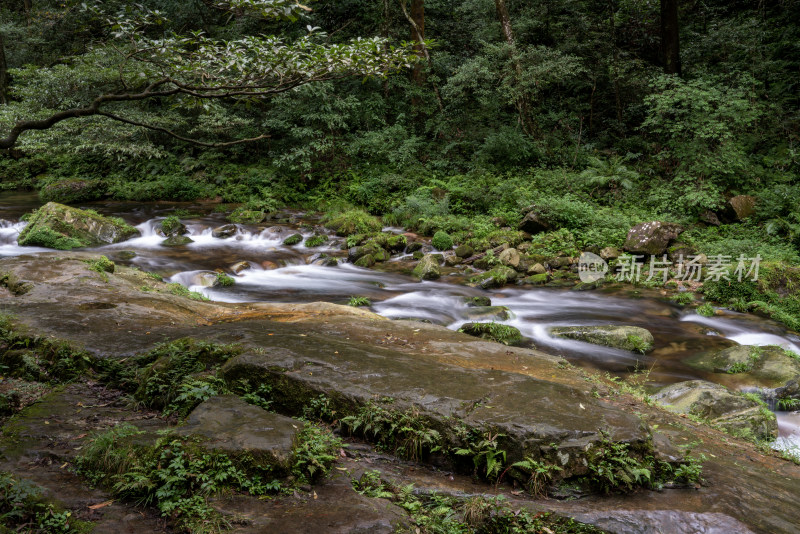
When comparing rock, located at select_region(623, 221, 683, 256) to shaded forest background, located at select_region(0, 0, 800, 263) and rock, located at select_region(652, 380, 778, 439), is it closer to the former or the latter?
shaded forest background, located at select_region(0, 0, 800, 263)

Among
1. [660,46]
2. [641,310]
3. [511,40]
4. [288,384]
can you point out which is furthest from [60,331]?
[660,46]

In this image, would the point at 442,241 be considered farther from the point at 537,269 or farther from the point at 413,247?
the point at 537,269

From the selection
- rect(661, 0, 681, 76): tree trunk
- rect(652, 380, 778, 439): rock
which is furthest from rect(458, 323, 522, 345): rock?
rect(661, 0, 681, 76): tree trunk

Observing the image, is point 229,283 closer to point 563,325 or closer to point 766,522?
point 563,325

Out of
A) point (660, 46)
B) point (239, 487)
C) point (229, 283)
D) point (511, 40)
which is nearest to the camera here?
point (239, 487)

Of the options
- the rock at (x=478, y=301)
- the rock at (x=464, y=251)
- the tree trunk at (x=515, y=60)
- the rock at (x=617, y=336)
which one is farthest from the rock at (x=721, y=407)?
the tree trunk at (x=515, y=60)

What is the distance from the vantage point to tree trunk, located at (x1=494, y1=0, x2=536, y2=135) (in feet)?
52.5

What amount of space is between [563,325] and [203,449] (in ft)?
25.1

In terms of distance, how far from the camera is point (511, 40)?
54.1ft

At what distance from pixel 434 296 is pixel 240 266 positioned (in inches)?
207

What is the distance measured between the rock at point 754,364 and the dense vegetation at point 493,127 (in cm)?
453

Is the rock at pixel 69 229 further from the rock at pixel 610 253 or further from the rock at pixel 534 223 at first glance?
the rock at pixel 610 253

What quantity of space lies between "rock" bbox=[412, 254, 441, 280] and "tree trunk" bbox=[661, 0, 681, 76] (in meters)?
11.9

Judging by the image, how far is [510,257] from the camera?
12.5 m
